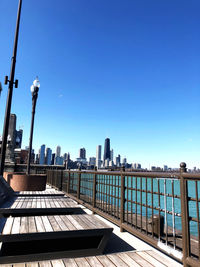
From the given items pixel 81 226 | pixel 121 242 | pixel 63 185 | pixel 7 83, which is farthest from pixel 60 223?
pixel 63 185

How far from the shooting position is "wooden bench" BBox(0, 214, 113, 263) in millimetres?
2705

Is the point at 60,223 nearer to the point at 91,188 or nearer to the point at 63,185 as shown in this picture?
the point at 91,188

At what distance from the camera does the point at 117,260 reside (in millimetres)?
2861

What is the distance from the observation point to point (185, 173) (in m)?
2.69

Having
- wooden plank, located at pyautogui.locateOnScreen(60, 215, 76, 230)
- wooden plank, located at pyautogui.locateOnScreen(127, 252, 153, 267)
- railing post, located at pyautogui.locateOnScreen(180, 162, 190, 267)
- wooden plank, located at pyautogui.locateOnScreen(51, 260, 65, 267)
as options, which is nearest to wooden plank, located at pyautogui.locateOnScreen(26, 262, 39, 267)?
wooden plank, located at pyautogui.locateOnScreen(51, 260, 65, 267)

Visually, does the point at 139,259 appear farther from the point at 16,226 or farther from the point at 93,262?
the point at 16,226

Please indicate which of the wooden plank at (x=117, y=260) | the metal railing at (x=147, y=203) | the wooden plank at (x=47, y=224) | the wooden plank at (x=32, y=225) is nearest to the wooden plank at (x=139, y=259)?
the wooden plank at (x=117, y=260)

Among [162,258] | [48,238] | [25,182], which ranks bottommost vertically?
[162,258]

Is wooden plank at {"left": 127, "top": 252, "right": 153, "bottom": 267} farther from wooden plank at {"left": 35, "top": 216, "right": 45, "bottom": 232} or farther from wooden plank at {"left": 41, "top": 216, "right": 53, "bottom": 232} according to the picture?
wooden plank at {"left": 35, "top": 216, "right": 45, "bottom": 232}

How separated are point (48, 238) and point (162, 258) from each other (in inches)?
70.9

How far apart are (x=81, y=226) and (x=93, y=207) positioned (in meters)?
3.07

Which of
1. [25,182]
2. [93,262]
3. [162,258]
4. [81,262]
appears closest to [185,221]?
[162,258]

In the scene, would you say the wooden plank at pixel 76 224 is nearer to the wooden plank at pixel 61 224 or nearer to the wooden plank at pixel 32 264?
the wooden plank at pixel 61 224

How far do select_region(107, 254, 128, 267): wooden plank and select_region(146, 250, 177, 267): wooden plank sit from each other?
0.59 meters
